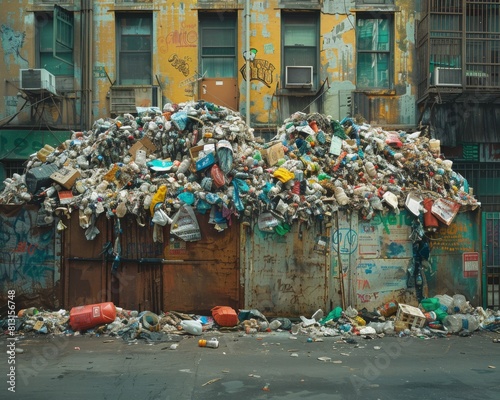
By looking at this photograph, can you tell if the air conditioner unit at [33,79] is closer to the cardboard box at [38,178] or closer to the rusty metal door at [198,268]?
the cardboard box at [38,178]

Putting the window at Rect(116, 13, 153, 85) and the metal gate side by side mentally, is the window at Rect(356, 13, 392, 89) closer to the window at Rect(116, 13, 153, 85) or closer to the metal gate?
the window at Rect(116, 13, 153, 85)

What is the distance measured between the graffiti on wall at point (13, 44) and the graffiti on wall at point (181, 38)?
137 inches

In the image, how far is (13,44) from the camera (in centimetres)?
1510

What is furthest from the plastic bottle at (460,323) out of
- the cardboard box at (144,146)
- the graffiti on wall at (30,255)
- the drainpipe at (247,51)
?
the drainpipe at (247,51)

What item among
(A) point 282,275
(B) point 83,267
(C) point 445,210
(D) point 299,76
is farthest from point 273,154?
(D) point 299,76

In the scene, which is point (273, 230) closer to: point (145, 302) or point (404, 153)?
point (145, 302)

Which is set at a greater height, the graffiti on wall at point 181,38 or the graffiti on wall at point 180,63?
the graffiti on wall at point 181,38

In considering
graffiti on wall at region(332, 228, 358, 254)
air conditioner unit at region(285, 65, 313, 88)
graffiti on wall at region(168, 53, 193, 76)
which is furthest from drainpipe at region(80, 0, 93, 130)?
graffiti on wall at region(332, 228, 358, 254)

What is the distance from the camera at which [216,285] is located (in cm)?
1008

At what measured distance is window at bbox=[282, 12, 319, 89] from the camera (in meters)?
15.1

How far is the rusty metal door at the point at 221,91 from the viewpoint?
15.1 m

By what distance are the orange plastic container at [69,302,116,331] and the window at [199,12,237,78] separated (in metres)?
7.57

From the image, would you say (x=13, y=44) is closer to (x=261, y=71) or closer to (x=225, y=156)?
(x=261, y=71)

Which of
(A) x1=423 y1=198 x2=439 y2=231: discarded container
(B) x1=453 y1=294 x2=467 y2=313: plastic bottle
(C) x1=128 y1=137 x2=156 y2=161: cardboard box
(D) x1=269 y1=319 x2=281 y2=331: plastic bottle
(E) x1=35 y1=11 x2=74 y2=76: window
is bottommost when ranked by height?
(D) x1=269 y1=319 x2=281 y2=331: plastic bottle
